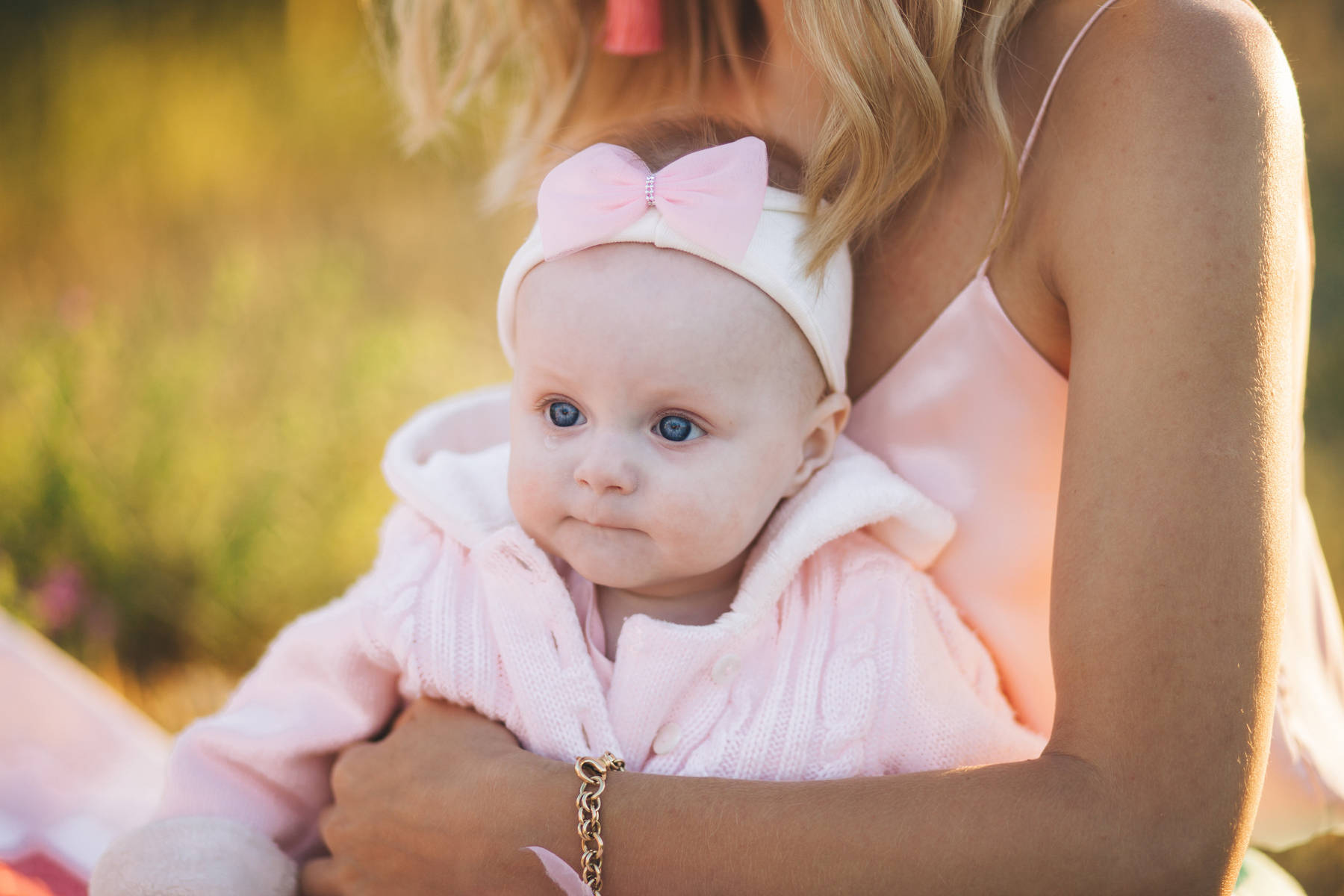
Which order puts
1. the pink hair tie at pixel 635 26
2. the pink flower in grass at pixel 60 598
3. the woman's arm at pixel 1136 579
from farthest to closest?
the pink flower in grass at pixel 60 598 → the pink hair tie at pixel 635 26 → the woman's arm at pixel 1136 579

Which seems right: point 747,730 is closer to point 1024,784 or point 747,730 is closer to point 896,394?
point 1024,784

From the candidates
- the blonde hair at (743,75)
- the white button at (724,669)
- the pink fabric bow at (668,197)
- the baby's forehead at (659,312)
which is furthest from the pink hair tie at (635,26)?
the white button at (724,669)

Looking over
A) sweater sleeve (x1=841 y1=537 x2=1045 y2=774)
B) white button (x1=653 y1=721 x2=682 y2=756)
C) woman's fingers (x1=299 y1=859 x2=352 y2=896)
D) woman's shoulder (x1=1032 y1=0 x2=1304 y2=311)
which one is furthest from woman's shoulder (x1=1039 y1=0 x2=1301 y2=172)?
woman's fingers (x1=299 y1=859 x2=352 y2=896)

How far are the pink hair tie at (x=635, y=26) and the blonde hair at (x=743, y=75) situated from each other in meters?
0.05

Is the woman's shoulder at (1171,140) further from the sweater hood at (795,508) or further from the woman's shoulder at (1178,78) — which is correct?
the sweater hood at (795,508)

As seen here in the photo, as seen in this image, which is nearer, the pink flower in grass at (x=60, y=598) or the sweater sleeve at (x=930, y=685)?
the sweater sleeve at (x=930, y=685)

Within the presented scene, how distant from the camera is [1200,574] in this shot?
1.16 metres

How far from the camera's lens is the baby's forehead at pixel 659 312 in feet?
4.52

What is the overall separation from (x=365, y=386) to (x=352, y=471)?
0.98 ft

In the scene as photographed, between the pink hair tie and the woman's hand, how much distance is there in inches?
47.3

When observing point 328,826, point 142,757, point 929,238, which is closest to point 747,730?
point 328,826

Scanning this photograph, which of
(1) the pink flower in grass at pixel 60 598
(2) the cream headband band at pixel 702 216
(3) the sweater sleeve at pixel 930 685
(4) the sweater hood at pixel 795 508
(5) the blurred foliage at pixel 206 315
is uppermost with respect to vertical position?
(2) the cream headband band at pixel 702 216

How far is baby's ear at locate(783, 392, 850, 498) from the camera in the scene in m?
1.56

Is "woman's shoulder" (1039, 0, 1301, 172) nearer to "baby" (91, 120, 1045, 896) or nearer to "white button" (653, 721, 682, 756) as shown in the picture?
"baby" (91, 120, 1045, 896)
